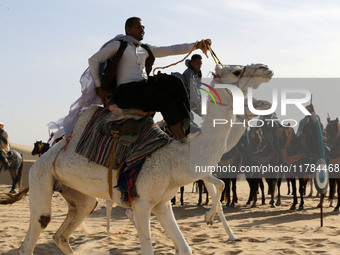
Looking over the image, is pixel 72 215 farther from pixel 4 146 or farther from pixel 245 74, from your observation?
pixel 4 146

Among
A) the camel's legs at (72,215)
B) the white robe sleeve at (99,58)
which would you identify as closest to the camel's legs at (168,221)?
the camel's legs at (72,215)

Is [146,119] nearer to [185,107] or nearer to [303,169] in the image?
[185,107]

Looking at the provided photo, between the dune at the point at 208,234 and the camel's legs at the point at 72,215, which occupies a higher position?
the camel's legs at the point at 72,215

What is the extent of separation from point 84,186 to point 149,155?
0.82 m

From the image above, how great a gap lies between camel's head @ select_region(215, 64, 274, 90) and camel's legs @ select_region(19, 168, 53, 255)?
212 centimetres

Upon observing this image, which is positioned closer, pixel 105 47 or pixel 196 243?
pixel 105 47

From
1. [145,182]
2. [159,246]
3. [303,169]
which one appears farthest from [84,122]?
[303,169]

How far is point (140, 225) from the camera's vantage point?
16.9 ft

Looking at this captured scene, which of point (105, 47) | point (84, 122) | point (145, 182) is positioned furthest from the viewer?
point (84, 122)

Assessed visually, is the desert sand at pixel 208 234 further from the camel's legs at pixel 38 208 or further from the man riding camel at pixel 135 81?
the man riding camel at pixel 135 81

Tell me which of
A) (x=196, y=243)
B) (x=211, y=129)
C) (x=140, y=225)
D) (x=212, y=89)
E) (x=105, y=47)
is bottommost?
(x=196, y=243)

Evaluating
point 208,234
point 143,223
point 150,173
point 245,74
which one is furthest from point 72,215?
point 208,234

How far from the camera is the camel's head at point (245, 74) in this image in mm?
5203

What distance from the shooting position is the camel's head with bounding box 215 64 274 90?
520 cm
